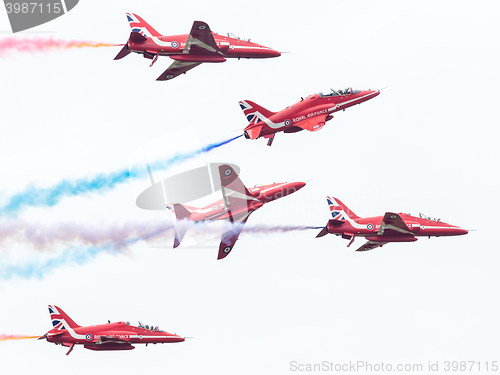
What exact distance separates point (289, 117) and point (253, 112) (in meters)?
2.78

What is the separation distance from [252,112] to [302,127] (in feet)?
13.1

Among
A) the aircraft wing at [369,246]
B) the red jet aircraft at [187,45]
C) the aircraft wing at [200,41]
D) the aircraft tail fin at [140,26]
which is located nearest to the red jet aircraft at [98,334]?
the aircraft wing at [369,246]

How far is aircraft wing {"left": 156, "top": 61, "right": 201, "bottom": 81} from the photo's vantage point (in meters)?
75.9

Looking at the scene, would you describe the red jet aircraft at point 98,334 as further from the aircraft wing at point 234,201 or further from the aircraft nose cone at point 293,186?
the aircraft nose cone at point 293,186

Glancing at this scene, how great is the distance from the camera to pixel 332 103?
73.9 metres

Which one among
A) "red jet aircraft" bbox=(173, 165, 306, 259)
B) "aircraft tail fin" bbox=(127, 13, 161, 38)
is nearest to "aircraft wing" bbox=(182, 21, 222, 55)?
"aircraft tail fin" bbox=(127, 13, 161, 38)

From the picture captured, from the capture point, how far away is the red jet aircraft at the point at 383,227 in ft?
234

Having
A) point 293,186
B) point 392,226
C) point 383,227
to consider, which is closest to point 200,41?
point 293,186

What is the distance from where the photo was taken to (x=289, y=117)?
236 feet

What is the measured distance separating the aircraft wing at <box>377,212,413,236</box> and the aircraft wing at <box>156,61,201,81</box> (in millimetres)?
19776

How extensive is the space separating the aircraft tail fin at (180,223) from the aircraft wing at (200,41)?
38.7ft

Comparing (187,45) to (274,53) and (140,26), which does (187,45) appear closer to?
(140,26)

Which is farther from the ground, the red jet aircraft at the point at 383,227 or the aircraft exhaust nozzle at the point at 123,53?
the aircraft exhaust nozzle at the point at 123,53

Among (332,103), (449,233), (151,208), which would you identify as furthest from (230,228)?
(449,233)
